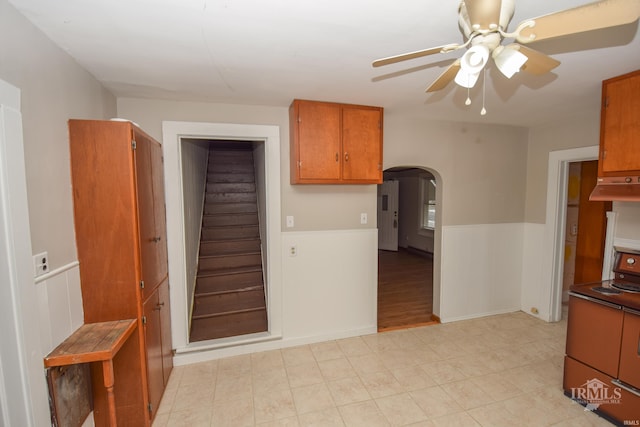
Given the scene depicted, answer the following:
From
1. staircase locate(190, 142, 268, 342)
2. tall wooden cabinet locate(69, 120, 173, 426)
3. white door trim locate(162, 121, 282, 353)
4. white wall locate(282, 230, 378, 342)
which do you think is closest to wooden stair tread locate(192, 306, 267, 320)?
staircase locate(190, 142, 268, 342)

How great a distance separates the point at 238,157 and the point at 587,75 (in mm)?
4925

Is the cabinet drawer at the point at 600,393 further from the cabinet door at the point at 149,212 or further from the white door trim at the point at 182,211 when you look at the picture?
the cabinet door at the point at 149,212

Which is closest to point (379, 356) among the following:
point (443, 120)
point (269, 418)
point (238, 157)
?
point (269, 418)

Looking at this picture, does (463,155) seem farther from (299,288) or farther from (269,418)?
(269,418)

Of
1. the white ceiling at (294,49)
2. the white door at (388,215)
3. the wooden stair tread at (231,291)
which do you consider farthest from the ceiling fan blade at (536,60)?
the white door at (388,215)

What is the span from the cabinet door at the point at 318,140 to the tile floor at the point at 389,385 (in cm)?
173

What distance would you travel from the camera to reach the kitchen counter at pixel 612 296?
1854mm

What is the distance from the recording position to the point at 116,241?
1.71m

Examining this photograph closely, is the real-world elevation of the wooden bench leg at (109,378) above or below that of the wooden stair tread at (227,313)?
above

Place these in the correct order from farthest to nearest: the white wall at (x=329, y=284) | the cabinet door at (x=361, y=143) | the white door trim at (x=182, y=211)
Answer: the white wall at (x=329, y=284), the cabinet door at (x=361, y=143), the white door trim at (x=182, y=211)

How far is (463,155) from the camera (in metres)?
3.36

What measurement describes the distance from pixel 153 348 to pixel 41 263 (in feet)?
3.23

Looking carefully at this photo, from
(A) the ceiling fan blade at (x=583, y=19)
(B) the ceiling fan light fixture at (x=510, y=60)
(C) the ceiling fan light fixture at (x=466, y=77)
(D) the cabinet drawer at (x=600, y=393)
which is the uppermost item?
(A) the ceiling fan blade at (x=583, y=19)

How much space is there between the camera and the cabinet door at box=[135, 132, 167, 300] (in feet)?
6.00
